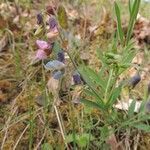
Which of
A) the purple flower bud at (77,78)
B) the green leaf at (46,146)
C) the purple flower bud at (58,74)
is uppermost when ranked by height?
the purple flower bud at (58,74)

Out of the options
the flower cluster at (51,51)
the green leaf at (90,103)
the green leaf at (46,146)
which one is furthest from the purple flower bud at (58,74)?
the green leaf at (46,146)

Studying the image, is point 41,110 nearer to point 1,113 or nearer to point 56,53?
point 1,113

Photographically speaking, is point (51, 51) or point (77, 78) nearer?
point (51, 51)

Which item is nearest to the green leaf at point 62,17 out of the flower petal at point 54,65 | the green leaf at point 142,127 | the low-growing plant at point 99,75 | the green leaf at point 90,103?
the low-growing plant at point 99,75

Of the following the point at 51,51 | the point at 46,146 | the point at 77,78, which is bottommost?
the point at 46,146

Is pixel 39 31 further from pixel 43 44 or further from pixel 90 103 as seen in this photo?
pixel 90 103

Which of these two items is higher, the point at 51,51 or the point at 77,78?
the point at 51,51

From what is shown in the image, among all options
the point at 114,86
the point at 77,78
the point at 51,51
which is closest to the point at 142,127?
the point at 114,86

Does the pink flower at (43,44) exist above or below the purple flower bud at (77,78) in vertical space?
above

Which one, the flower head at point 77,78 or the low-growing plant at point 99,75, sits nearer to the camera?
the low-growing plant at point 99,75

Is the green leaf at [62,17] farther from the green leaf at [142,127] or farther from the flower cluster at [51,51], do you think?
the green leaf at [142,127]

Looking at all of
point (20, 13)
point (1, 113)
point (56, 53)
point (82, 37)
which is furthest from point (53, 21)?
point (20, 13)
